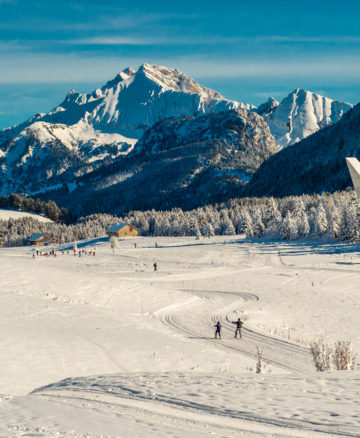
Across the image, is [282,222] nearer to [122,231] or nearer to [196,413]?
[122,231]

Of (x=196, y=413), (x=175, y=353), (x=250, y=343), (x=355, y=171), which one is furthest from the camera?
(x=250, y=343)

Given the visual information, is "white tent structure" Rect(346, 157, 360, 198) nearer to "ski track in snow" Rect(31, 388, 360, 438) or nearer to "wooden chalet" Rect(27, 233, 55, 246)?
"ski track in snow" Rect(31, 388, 360, 438)

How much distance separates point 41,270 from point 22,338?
21178 mm

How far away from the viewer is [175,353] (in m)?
21.8

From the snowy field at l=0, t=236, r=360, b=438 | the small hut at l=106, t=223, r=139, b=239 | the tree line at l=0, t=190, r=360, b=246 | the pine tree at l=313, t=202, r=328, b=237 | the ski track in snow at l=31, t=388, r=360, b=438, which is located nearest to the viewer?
the ski track in snow at l=31, t=388, r=360, b=438

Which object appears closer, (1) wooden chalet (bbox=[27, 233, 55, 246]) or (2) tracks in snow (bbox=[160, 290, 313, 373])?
(2) tracks in snow (bbox=[160, 290, 313, 373])

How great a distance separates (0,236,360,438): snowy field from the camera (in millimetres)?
10711

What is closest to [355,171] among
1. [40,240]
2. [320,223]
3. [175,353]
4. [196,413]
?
[196,413]

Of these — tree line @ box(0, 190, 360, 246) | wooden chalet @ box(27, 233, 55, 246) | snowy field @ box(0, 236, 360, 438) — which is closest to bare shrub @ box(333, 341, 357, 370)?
snowy field @ box(0, 236, 360, 438)

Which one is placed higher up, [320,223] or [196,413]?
[320,223]

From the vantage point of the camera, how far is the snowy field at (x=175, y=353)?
10711 millimetres

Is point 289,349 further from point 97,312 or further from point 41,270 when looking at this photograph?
point 41,270

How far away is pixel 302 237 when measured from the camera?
3519 inches

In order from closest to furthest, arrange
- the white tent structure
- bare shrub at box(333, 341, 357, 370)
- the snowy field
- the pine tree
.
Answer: the snowy field, the white tent structure, bare shrub at box(333, 341, 357, 370), the pine tree
